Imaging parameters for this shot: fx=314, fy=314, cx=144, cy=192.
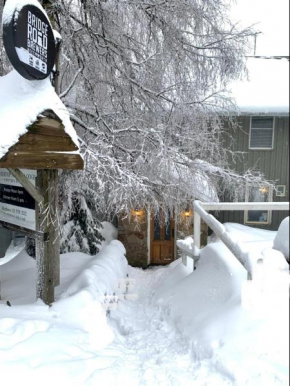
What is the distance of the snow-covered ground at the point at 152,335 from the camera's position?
289cm

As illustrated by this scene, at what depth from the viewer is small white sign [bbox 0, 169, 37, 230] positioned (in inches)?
167

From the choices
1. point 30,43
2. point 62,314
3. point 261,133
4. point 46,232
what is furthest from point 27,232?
point 261,133

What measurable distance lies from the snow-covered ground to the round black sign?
2790mm

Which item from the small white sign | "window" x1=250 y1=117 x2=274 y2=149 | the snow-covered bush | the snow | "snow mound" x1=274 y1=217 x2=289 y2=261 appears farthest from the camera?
"window" x1=250 y1=117 x2=274 y2=149

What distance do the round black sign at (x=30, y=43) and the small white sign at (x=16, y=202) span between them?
1.31 m

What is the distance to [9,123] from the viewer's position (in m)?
3.30

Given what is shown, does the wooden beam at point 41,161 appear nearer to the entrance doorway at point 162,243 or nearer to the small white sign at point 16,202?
the small white sign at point 16,202

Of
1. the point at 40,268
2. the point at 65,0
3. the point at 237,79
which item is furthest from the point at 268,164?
the point at 40,268

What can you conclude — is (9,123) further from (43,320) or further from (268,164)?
(268,164)

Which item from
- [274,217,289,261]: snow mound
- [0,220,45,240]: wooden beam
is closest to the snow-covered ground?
[0,220,45,240]: wooden beam

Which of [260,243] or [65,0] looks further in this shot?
[65,0]

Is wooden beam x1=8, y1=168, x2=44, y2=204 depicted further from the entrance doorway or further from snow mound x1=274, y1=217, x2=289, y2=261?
the entrance doorway

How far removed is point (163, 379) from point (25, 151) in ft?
9.19

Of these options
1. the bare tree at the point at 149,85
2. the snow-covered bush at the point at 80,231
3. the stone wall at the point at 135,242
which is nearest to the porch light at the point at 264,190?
the bare tree at the point at 149,85
